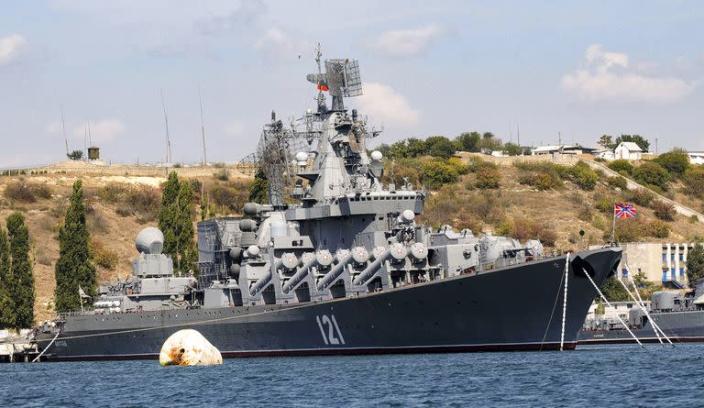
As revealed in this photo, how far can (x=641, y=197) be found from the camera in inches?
5118

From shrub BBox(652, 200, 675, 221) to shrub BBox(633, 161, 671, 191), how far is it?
9.18m

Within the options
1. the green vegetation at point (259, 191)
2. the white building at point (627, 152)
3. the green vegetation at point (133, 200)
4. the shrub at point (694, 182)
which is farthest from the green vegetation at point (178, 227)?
the white building at point (627, 152)

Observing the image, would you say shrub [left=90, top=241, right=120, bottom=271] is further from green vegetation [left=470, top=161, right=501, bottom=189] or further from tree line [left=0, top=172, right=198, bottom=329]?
green vegetation [left=470, top=161, right=501, bottom=189]

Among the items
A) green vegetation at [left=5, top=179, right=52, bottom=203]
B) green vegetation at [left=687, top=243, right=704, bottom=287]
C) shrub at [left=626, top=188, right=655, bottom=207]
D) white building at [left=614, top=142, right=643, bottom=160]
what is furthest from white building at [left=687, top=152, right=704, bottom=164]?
green vegetation at [left=5, top=179, right=52, bottom=203]

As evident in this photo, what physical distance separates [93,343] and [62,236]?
11067 millimetres

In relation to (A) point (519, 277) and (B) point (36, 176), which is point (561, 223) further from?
(A) point (519, 277)

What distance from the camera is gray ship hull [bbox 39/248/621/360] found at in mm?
47969

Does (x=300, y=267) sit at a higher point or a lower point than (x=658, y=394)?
higher

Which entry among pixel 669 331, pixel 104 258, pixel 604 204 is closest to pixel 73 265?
pixel 104 258

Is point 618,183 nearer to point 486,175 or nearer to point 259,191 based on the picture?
point 486,175

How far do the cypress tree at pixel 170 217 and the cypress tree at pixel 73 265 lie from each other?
4.55 meters

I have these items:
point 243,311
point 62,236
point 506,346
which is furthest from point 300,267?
point 62,236

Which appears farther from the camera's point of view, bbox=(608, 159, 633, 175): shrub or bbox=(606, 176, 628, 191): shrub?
bbox=(608, 159, 633, 175): shrub

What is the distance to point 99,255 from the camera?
332ft
